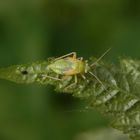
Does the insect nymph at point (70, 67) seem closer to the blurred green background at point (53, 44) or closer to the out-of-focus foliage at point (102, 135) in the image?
the out-of-focus foliage at point (102, 135)

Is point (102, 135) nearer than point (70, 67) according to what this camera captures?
No

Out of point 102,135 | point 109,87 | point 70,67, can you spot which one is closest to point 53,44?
point 102,135

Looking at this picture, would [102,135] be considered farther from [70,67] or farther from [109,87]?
[109,87]

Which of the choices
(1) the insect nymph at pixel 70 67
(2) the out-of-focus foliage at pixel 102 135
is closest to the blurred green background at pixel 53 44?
(2) the out-of-focus foliage at pixel 102 135

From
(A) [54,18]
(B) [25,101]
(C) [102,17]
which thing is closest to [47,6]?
(A) [54,18]

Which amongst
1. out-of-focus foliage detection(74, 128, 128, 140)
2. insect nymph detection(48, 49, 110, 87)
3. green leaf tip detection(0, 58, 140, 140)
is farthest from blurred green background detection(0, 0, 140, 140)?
green leaf tip detection(0, 58, 140, 140)

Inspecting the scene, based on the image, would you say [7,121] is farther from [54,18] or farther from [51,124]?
[54,18]
